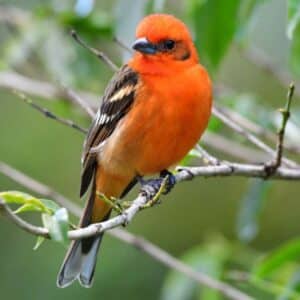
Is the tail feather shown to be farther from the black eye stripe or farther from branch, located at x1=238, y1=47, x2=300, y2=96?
branch, located at x1=238, y1=47, x2=300, y2=96

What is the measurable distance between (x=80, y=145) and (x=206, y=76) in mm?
4910

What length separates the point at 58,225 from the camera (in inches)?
132

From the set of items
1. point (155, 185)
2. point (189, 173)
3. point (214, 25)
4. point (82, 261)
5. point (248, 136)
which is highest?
point (214, 25)

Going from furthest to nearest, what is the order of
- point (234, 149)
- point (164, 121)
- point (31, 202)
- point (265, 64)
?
point (265, 64) → point (234, 149) → point (164, 121) → point (31, 202)

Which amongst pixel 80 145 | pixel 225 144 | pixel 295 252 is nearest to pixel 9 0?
pixel 225 144

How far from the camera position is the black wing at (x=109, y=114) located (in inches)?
206

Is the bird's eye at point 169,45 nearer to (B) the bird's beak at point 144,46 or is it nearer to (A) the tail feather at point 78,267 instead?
(B) the bird's beak at point 144,46

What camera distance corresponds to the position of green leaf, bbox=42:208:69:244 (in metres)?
3.29

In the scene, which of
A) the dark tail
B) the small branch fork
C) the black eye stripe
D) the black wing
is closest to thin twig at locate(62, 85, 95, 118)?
the small branch fork

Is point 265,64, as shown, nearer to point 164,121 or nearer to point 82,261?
point 164,121

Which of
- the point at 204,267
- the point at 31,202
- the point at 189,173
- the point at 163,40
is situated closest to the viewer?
the point at 31,202

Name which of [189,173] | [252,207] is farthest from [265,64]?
[189,173]

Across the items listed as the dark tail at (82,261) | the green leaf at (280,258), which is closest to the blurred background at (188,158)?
the green leaf at (280,258)

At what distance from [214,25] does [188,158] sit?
0.68m
